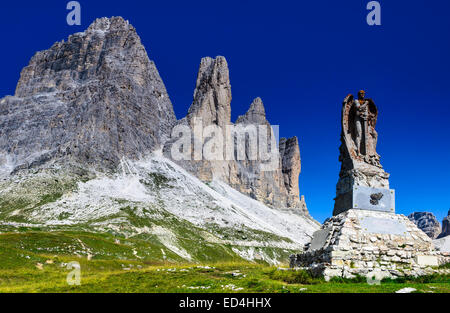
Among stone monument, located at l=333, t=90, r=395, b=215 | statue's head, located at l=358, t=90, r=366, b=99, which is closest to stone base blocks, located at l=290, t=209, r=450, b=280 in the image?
stone monument, located at l=333, t=90, r=395, b=215

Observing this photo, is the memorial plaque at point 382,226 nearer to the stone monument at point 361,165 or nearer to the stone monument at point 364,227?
the stone monument at point 364,227

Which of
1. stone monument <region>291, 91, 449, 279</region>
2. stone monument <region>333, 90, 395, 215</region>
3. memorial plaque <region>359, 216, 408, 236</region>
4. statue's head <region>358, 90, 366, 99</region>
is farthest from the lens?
statue's head <region>358, 90, 366, 99</region>

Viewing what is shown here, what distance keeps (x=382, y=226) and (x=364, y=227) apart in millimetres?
1228

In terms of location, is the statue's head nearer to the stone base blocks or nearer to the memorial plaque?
the stone base blocks

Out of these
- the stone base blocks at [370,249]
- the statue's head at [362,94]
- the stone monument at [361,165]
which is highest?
the statue's head at [362,94]

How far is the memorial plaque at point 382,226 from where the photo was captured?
74.1 ft

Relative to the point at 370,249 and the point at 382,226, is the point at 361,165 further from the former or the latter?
the point at 370,249

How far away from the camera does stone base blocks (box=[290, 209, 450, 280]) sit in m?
19.9

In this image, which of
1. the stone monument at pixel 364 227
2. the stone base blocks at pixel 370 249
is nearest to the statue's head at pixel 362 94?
the stone monument at pixel 364 227

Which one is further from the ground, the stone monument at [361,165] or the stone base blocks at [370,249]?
the stone monument at [361,165]

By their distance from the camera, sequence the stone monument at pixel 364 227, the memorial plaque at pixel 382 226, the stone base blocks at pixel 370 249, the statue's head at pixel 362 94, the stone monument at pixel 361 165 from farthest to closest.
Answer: the statue's head at pixel 362 94 → the stone monument at pixel 361 165 → the memorial plaque at pixel 382 226 → the stone monument at pixel 364 227 → the stone base blocks at pixel 370 249
